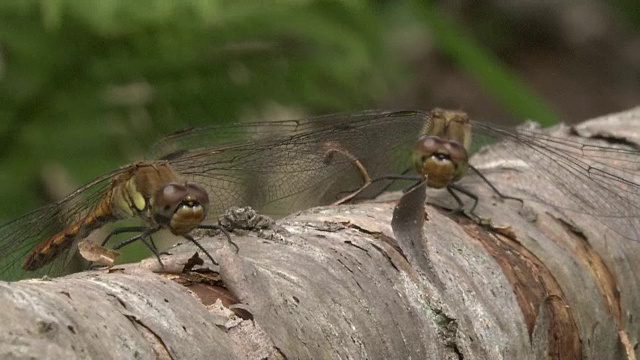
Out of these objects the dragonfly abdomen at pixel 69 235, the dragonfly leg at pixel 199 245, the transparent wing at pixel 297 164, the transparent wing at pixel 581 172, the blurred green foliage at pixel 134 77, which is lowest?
the dragonfly leg at pixel 199 245

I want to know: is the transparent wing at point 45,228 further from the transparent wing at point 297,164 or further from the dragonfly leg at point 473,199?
the dragonfly leg at point 473,199

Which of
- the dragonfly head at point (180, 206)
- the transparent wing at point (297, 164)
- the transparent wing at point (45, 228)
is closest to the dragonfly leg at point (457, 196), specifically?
the transparent wing at point (297, 164)

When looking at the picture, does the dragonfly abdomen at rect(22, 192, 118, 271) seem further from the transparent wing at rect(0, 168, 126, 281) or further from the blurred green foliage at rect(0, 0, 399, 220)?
the blurred green foliage at rect(0, 0, 399, 220)

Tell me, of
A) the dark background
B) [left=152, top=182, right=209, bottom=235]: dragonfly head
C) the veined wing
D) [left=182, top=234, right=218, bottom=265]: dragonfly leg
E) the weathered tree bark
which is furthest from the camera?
the dark background

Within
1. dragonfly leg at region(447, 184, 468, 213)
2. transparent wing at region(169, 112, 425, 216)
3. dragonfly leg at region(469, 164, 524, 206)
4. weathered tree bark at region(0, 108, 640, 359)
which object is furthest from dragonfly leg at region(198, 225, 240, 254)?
dragonfly leg at region(469, 164, 524, 206)

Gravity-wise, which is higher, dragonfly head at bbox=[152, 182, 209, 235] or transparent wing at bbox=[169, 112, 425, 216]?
transparent wing at bbox=[169, 112, 425, 216]
